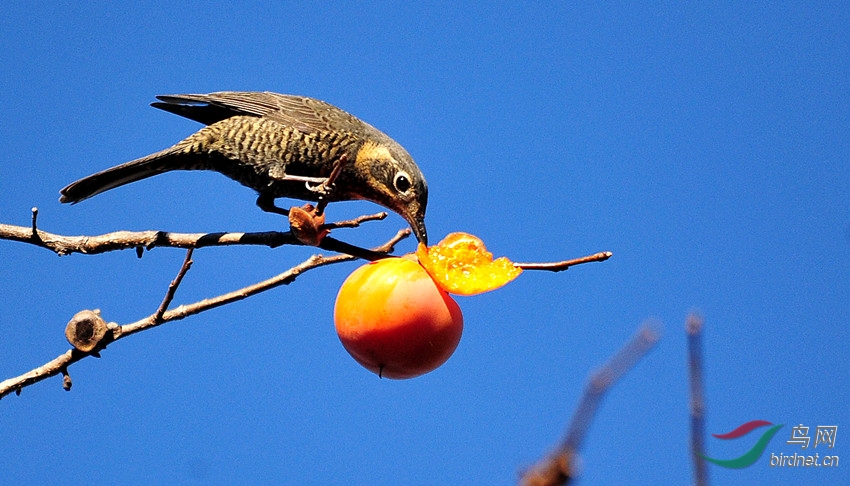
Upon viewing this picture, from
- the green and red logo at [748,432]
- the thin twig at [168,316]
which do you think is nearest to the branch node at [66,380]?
the thin twig at [168,316]

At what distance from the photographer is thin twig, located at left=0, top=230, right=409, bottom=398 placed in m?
4.20

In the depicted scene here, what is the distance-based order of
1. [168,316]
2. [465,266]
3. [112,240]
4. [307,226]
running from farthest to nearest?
1. [112,240]
2. [168,316]
3. [465,266]
4. [307,226]

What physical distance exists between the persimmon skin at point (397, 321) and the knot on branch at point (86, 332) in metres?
1.30

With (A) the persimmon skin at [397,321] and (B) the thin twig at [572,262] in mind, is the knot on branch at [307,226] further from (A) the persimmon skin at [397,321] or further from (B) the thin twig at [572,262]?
(B) the thin twig at [572,262]

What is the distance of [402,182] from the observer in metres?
6.00

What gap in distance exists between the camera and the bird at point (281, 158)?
5.89 m

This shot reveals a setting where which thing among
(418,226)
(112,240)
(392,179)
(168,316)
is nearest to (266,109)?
(392,179)

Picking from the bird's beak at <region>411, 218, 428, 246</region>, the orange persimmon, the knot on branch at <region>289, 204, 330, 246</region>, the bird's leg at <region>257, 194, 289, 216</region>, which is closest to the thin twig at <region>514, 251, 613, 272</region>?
the orange persimmon

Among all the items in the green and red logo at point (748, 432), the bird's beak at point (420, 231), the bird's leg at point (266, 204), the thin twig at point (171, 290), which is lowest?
the green and red logo at point (748, 432)

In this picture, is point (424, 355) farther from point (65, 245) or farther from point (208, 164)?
point (208, 164)

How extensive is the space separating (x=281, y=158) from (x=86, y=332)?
214cm

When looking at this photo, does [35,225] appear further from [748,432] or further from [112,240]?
[748,432]

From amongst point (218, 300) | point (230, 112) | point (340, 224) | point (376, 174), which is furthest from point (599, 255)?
point (230, 112)

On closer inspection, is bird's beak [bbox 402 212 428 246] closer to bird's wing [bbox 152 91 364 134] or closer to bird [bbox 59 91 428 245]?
bird [bbox 59 91 428 245]
